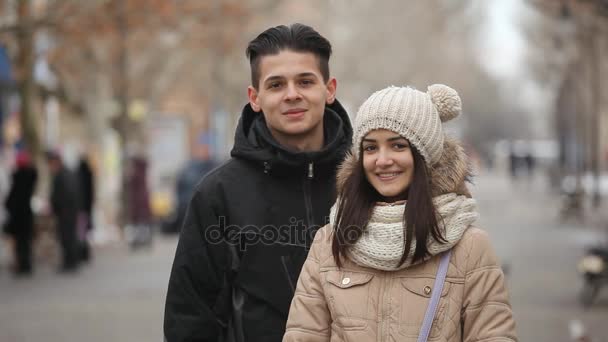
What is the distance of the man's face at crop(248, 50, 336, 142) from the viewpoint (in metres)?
3.74

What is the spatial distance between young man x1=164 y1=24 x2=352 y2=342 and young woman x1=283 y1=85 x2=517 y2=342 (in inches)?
16.3

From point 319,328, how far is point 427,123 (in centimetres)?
69

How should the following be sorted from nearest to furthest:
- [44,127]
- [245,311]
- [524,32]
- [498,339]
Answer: [498,339], [245,311], [44,127], [524,32]

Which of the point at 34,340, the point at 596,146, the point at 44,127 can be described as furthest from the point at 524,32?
the point at 34,340

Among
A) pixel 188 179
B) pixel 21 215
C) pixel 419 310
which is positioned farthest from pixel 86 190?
pixel 419 310

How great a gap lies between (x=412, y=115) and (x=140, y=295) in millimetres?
10831

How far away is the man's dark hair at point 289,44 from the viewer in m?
3.79

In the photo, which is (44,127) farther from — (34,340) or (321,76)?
(321,76)

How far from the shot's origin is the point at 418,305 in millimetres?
3094

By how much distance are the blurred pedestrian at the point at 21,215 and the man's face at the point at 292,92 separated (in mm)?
13284

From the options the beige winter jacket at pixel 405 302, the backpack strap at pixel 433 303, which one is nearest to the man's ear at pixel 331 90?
the beige winter jacket at pixel 405 302

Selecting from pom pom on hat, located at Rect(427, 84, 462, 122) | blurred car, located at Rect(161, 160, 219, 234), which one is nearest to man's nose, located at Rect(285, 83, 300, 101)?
pom pom on hat, located at Rect(427, 84, 462, 122)

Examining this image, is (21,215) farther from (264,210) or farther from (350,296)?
(350,296)

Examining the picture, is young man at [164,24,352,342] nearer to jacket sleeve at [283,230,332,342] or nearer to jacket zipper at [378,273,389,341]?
jacket sleeve at [283,230,332,342]
